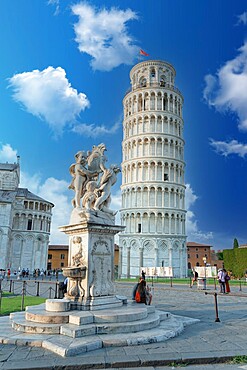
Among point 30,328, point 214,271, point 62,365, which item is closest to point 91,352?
point 62,365

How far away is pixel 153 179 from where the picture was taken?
56.8m

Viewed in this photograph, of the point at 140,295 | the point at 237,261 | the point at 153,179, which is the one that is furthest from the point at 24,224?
the point at 140,295

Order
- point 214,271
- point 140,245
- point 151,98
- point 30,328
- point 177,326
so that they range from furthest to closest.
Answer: point 151,98, point 140,245, point 214,271, point 177,326, point 30,328

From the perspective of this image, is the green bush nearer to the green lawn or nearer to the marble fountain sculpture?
the green lawn

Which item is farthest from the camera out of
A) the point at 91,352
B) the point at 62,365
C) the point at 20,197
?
the point at 20,197

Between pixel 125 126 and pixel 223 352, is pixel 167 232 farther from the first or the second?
pixel 223 352

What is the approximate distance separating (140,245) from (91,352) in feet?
161

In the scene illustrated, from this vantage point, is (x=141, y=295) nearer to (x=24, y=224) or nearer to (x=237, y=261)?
(x=237, y=261)

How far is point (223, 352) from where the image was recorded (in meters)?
6.34

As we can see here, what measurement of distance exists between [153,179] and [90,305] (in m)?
48.8

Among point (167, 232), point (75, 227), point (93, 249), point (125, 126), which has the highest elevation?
point (125, 126)

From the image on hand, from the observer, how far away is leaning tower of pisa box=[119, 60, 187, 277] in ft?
180

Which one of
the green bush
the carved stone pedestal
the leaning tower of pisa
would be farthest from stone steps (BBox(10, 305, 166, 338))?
the leaning tower of pisa

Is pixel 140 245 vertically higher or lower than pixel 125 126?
lower
